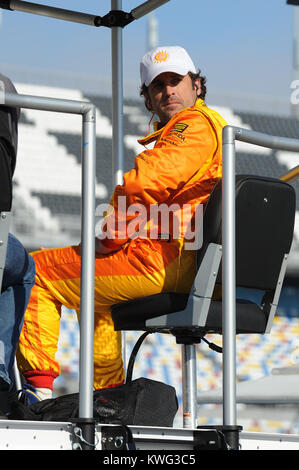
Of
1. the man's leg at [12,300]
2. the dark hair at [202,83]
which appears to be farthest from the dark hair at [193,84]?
the man's leg at [12,300]

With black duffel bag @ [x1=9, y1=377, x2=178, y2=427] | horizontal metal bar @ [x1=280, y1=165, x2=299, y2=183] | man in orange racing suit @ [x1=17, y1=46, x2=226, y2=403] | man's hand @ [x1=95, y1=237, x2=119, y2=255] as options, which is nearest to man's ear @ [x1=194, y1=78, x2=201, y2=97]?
man in orange racing suit @ [x1=17, y1=46, x2=226, y2=403]

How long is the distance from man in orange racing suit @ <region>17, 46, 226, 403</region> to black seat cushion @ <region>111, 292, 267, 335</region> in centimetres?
4

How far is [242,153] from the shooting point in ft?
59.0

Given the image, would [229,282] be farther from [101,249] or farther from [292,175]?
[292,175]

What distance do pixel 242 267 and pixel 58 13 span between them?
1556mm

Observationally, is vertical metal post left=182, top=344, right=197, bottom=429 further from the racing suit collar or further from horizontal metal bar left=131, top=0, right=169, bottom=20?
horizontal metal bar left=131, top=0, right=169, bottom=20

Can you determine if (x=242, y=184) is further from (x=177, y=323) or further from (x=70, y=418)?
(x=70, y=418)

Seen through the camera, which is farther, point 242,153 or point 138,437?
point 242,153

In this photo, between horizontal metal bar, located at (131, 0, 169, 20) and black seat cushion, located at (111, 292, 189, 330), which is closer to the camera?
black seat cushion, located at (111, 292, 189, 330)

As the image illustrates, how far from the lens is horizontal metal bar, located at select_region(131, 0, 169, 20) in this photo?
3299 mm

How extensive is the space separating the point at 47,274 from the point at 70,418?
2.50 ft

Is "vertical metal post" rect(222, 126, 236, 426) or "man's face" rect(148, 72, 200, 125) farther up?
"man's face" rect(148, 72, 200, 125)

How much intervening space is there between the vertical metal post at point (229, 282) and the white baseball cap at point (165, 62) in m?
0.67

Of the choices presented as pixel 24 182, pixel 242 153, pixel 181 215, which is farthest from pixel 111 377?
pixel 242 153
